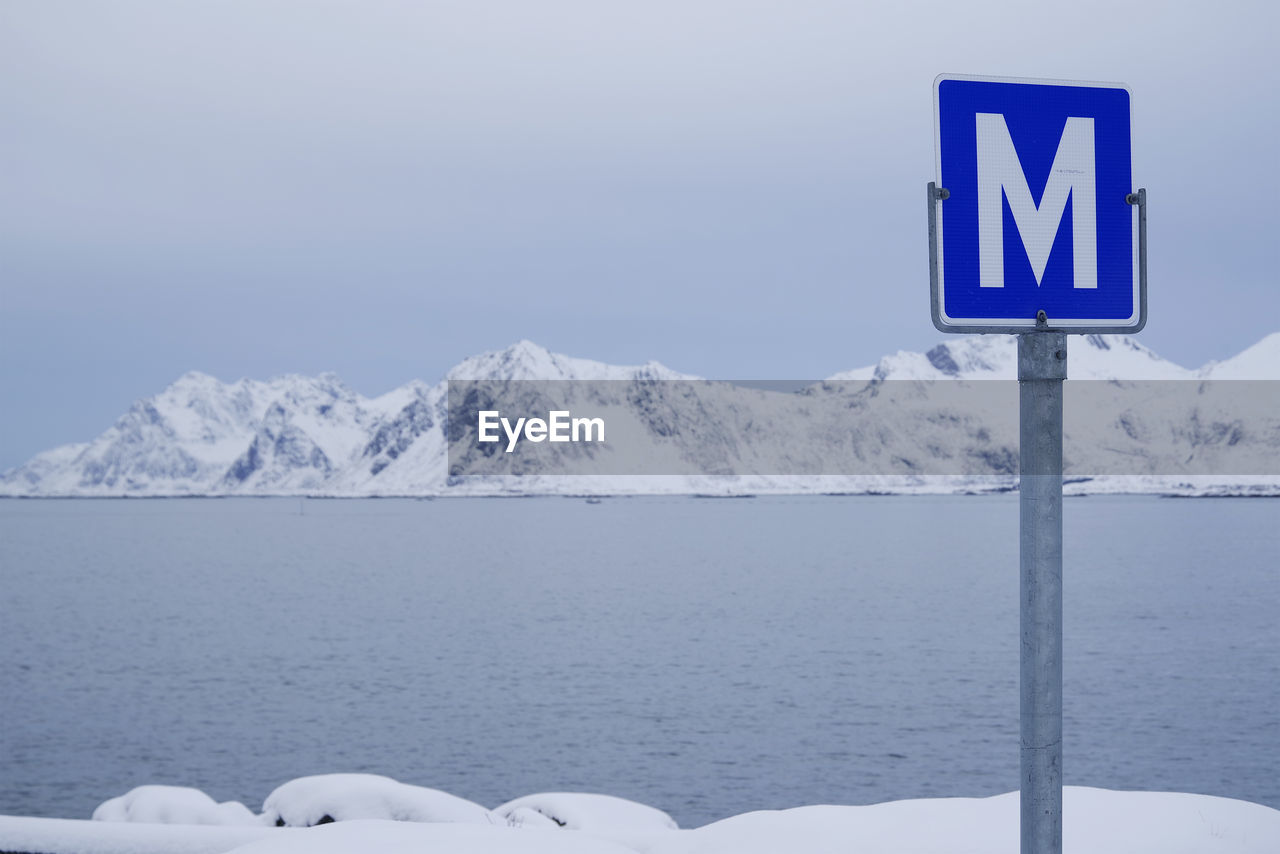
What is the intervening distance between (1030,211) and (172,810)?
48.3 ft

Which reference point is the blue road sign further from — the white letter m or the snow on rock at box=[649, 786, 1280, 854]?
the snow on rock at box=[649, 786, 1280, 854]

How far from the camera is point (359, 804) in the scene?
33.4 ft

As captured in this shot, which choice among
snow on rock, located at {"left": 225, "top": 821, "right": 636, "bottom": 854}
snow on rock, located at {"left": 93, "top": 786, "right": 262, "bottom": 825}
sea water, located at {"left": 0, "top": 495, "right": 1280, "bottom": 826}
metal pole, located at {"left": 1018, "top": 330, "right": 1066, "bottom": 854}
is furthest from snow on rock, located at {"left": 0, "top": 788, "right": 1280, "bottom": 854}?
sea water, located at {"left": 0, "top": 495, "right": 1280, "bottom": 826}

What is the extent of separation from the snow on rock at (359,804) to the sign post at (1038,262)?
7829 millimetres

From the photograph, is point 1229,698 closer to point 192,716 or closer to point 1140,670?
point 1140,670

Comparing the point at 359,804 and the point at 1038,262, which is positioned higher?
the point at 1038,262

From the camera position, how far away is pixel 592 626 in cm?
6550

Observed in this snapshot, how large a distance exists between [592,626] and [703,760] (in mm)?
35590

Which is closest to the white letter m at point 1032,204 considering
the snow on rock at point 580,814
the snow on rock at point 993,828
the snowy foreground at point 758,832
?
the snowy foreground at point 758,832

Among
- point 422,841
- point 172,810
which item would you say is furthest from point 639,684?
point 422,841

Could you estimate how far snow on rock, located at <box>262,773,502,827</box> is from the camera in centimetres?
1016

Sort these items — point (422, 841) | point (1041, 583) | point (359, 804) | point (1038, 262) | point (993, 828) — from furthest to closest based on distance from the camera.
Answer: point (359, 804) → point (993, 828) → point (422, 841) → point (1038, 262) → point (1041, 583)

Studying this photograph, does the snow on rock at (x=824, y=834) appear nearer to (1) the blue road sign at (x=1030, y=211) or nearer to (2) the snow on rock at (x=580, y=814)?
(1) the blue road sign at (x=1030, y=211)

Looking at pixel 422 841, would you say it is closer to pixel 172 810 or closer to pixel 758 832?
pixel 758 832
